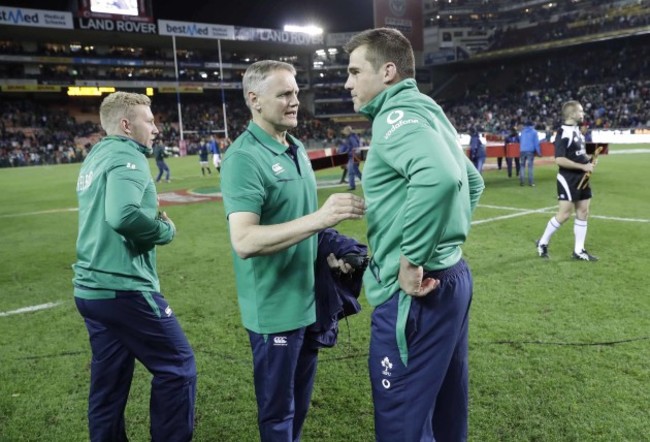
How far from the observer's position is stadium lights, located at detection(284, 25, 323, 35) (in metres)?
67.9

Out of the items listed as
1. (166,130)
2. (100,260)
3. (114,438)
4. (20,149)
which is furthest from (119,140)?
(166,130)

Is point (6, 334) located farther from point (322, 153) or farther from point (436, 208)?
point (322, 153)

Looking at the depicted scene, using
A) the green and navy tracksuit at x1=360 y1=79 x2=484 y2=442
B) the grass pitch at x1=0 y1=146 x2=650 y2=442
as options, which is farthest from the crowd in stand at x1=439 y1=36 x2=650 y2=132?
the green and navy tracksuit at x1=360 y1=79 x2=484 y2=442

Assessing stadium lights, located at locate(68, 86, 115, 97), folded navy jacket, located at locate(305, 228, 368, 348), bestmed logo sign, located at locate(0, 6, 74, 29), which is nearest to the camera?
folded navy jacket, located at locate(305, 228, 368, 348)

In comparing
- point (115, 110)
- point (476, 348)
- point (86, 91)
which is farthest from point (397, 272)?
point (86, 91)

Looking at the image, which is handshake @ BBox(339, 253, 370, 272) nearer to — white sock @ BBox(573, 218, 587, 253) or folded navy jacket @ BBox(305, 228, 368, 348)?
folded navy jacket @ BBox(305, 228, 368, 348)

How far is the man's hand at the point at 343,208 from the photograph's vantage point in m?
2.19

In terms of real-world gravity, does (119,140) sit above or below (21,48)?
below

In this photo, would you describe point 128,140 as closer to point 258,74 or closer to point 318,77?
point 258,74

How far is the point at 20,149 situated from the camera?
141 feet

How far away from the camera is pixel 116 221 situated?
2.79m

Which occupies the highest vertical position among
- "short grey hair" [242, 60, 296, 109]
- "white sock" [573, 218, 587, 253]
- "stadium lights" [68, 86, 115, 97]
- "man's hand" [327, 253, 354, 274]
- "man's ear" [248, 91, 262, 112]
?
"stadium lights" [68, 86, 115, 97]

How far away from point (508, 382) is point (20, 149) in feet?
155

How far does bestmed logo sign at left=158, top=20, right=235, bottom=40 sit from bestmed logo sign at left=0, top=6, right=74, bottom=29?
29.5 ft
